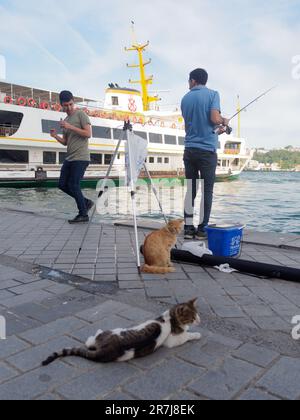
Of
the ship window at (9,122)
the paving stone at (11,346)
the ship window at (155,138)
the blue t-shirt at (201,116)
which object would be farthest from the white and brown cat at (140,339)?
the ship window at (155,138)

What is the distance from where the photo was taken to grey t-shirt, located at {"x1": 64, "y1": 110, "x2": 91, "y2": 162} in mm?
5422

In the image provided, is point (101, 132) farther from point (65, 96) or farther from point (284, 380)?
point (284, 380)

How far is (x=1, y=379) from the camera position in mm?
1507

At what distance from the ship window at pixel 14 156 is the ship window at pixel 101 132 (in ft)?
15.1

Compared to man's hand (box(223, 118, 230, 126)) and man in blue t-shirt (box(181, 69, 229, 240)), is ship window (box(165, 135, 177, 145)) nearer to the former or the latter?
man in blue t-shirt (box(181, 69, 229, 240))

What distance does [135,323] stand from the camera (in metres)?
2.04

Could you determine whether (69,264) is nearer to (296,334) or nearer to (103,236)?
(103,236)

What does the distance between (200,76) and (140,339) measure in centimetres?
371

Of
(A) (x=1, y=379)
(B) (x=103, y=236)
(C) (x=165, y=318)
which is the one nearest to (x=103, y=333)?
(C) (x=165, y=318)

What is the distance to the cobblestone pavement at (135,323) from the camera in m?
1.46

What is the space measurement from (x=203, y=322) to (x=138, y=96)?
26522mm

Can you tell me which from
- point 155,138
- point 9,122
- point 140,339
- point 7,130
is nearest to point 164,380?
point 140,339
